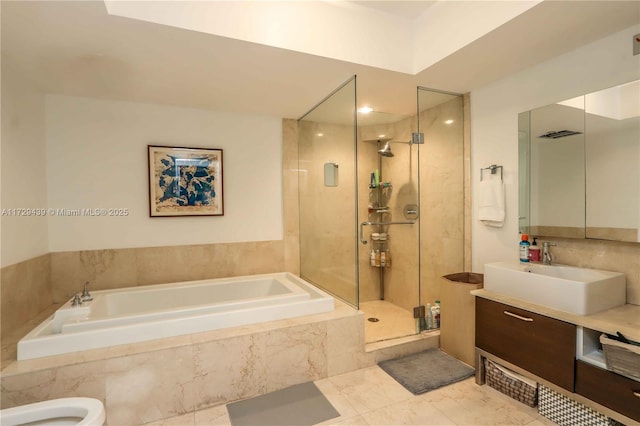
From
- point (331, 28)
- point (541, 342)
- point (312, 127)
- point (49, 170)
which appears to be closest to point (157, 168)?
point (49, 170)

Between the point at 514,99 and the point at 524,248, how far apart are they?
1.18 meters

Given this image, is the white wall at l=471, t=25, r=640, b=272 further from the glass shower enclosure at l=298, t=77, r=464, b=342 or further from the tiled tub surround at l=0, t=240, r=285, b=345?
the tiled tub surround at l=0, t=240, r=285, b=345

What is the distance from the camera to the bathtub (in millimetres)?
1922

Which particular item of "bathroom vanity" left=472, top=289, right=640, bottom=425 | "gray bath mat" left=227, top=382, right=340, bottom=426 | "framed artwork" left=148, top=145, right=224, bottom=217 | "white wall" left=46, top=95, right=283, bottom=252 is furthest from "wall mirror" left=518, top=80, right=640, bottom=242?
"framed artwork" left=148, top=145, right=224, bottom=217

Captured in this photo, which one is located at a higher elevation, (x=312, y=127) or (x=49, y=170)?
(x=312, y=127)

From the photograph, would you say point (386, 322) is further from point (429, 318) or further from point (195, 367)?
point (195, 367)

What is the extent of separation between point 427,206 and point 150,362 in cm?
275

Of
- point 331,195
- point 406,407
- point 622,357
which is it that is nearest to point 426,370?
point 406,407

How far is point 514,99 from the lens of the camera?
2480 millimetres

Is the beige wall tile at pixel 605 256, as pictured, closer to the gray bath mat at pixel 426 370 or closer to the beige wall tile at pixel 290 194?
the gray bath mat at pixel 426 370

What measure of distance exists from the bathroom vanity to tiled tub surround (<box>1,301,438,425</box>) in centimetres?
97

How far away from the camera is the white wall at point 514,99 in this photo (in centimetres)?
190

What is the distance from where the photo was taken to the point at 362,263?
381cm

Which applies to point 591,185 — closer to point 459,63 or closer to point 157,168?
point 459,63
